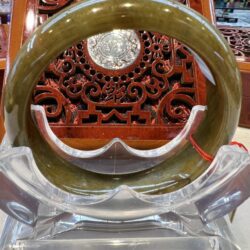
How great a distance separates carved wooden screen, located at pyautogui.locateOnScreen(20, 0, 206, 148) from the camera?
97cm

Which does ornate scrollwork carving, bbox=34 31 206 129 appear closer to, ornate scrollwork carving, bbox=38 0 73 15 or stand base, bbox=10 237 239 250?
ornate scrollwork carving, bbox=38 0 73 15

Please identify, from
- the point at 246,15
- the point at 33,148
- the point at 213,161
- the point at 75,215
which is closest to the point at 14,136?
the point at 33,148

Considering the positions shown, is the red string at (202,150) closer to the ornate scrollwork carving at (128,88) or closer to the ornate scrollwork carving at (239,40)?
the ornate scrollwork carving at (128,88)

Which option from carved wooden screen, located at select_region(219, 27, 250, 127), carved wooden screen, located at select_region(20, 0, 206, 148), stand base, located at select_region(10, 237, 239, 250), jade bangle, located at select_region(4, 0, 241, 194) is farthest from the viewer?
carved wooden screen, located at select_region(219, 27, 250, 127)

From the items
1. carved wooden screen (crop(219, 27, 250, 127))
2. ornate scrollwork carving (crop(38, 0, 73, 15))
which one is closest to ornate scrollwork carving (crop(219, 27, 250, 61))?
carved wooden screen (crop(219, 27, 250, 127))

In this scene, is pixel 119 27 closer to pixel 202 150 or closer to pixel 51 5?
pixel 202 150

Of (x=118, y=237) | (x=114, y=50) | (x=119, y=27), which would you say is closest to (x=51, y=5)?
(x=114, y=50)

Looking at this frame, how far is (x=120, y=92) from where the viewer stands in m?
0.99

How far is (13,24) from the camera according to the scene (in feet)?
3.18

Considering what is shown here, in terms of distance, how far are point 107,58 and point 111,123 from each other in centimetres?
17

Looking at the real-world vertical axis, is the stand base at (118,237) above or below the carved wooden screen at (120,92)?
below

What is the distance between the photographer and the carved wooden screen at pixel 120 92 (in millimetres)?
966

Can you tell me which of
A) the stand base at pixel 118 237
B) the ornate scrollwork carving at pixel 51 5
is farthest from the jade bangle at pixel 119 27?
the ornate scrollwork carving at pixel 51 5

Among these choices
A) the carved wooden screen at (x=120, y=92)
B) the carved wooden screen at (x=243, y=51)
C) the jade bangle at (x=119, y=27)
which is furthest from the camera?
the carved wooden screen at (x=243, y=51)
